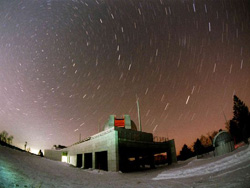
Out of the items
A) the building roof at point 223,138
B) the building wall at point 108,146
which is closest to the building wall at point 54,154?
the building wall at point 108,146

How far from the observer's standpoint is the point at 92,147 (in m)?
29.0

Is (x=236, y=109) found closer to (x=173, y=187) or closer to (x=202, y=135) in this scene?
(x=202, y=135)

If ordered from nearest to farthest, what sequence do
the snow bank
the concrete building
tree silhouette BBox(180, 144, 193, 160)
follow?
the snow bank
the concrete building
tree silhouette BBox(180, 144, 193, 160)

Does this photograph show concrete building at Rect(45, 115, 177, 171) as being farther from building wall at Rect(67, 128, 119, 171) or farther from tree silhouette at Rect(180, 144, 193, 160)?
tree silhouette at Rect(180, 144, 193, 160)

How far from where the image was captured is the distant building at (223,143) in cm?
2125

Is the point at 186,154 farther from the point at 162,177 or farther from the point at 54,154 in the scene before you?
the point at 162,177

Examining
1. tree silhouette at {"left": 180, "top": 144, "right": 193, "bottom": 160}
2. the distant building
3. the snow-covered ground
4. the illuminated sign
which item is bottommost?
tree silhouette at {"left": 180, "top": 144, "right": 193, "bottom": 160}

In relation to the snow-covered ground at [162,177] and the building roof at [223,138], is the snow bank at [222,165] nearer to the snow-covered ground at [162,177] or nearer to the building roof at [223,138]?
the snow-covered ground at [162,177]

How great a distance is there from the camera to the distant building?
21.2 m

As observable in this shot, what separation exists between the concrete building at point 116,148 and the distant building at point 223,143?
10103 millimetres

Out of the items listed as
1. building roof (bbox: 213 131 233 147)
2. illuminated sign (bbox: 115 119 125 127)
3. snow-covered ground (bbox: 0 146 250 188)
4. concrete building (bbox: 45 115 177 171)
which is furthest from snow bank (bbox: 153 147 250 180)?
illuminated sign (bbox: 115 119 125 127)

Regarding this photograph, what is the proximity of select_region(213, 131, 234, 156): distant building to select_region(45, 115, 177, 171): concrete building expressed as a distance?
10103mm

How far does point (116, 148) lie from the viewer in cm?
2231

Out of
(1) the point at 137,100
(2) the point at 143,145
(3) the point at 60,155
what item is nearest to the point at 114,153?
(2) the point at 143,145
